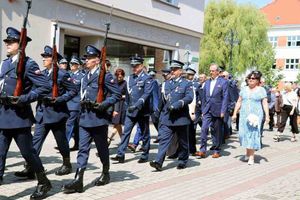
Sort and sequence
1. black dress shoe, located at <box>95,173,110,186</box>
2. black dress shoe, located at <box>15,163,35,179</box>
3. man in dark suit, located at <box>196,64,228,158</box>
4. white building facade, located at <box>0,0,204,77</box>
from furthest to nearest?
white building facade, located at <box>0,0,204,77</box> → man in dark suit, located at <box>196,64,228,158</box> → black dress shoe, located at <box>15,163,35,179</box> → black dress shoe, located at <box>95,173,110,186</box>

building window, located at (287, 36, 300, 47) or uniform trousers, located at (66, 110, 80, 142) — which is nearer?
uniform trousers, located at (66, 110, 80, 142)

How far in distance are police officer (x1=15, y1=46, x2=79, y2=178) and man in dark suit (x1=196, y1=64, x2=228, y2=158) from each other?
3.41m

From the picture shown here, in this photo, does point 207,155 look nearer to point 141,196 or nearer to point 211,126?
point 211,126

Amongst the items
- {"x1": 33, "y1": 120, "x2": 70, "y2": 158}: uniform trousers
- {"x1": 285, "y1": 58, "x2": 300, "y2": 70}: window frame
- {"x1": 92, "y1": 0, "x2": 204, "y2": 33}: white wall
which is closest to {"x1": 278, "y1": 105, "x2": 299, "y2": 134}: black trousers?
{"x1": 92, "y1": 0, "x2": 204, "y2": 33}: white wall

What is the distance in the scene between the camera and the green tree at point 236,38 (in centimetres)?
3978

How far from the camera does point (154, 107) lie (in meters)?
9.25

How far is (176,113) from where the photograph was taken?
7973 millimetres

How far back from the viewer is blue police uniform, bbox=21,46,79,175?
6824 mm

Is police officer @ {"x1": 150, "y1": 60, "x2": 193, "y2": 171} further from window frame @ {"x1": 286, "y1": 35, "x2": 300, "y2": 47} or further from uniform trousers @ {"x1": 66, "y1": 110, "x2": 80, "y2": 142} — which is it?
window frame @ {"x1": 286, "y1": 35, "x2": 300, "y2": 47}

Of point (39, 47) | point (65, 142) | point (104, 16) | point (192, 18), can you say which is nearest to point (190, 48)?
point (192, 18)

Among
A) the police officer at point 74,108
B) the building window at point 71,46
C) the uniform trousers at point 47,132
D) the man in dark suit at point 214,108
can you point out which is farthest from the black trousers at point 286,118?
the uniform trousers at point 47,132

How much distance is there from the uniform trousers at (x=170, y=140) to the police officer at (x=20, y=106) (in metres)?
2.54

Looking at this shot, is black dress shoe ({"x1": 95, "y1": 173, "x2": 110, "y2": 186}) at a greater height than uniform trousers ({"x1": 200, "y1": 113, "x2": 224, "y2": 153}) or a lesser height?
lesser

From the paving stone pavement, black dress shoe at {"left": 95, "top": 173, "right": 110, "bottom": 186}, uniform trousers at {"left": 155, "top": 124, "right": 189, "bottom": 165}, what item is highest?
uniform trousers at {"left": 155, "top": 124, "right": 189, "bottom": 165}
